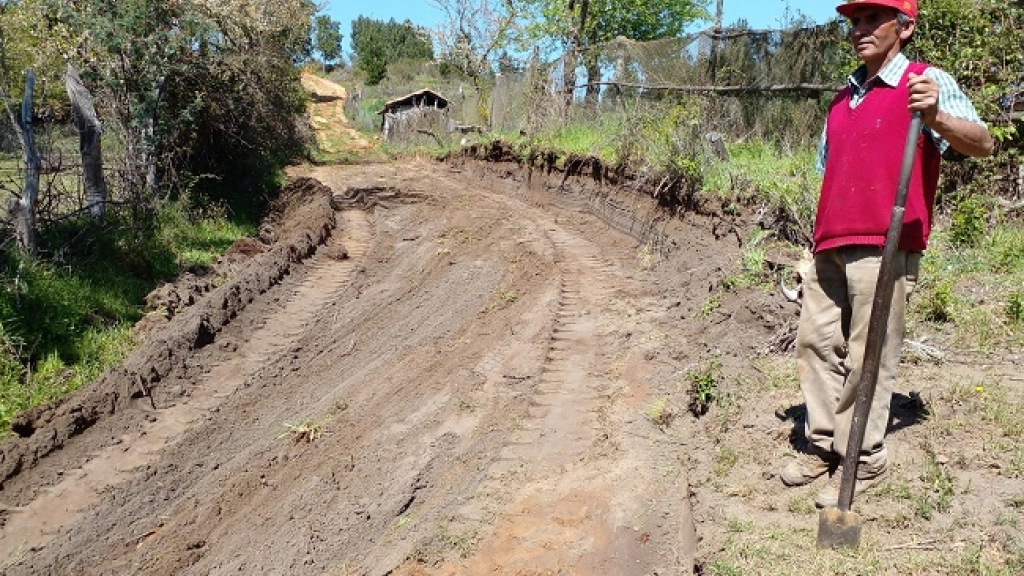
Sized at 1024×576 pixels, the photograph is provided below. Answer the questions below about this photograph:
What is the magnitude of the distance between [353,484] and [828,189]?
345 cm

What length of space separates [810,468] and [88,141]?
370 inches

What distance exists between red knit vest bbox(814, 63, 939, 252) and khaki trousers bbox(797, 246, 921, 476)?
10 cm

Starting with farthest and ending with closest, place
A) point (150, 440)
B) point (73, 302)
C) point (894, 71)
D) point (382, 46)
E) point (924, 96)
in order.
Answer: point (382, 46), point (73, 302), point (150, 440), point (894, 71), point (924, 96)

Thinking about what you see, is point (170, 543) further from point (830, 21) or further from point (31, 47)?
point (830, 21)

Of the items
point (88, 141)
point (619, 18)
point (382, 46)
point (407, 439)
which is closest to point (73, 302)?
point (88, 141)

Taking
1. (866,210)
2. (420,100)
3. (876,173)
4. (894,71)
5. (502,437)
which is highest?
(420,100)

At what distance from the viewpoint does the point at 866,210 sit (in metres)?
3.63

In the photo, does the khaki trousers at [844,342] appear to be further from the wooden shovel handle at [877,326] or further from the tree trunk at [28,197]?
the tree trunk at [28,197]

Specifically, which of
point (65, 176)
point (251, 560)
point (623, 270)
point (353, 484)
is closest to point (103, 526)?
point (251, 560)

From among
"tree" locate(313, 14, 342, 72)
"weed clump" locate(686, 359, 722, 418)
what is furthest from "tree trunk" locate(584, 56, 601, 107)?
"tree" locate(313, 14, 342, 72)

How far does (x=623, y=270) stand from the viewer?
1010 centimetres

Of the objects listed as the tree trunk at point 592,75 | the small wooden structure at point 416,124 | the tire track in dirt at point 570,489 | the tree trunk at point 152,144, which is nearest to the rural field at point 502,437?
the tire track in dirt at point 570,489

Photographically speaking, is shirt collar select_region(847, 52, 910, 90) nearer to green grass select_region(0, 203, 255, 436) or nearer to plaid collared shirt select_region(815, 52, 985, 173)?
plaid collared shirt select_region(815, 52, 985, 173)

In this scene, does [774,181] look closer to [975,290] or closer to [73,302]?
[975,290]
